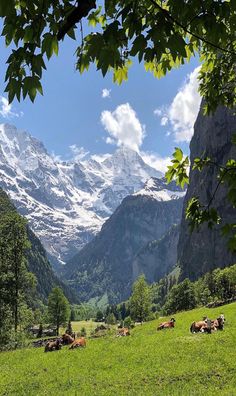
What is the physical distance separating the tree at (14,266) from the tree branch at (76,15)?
58883mm

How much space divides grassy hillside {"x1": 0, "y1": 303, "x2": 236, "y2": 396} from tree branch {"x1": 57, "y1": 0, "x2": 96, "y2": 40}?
65.6 ft

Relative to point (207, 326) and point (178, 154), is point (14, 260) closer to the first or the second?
point (207, 326)

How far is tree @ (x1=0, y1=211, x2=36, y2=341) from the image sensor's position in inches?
2413

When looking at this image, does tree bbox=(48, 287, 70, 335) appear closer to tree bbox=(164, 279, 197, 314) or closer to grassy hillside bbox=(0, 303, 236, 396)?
tree bbox=(164, 279, 197, 314)

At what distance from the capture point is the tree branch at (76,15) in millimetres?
4895

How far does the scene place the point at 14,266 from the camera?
64000mm

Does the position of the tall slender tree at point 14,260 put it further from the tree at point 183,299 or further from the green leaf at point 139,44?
the tree at point 183,299

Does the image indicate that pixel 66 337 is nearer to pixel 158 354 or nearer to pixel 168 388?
pixel 158 354

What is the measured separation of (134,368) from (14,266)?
39689mm

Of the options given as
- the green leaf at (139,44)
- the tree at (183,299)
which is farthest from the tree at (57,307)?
the green leaf at (139,44)

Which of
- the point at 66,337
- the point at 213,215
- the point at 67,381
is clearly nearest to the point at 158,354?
the point at 67,381

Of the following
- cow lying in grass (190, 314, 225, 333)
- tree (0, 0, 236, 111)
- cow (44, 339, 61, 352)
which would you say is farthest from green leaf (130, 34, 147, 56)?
A: cow (44, 339, 61, 352)

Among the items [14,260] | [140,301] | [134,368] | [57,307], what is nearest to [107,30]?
[134,368]

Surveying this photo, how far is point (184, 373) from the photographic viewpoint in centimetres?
2509
